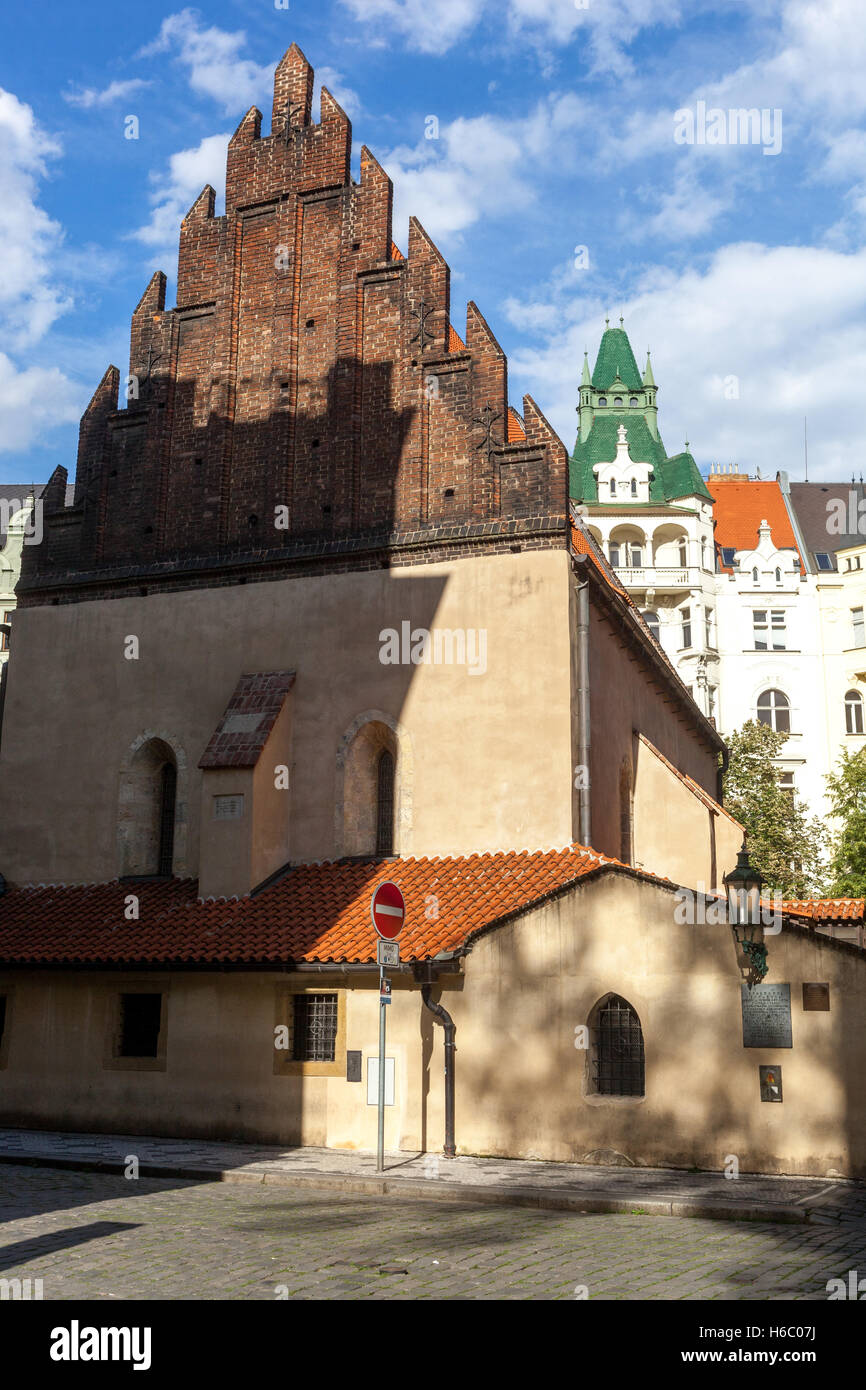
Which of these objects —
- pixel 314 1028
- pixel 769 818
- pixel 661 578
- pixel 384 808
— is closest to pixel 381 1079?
pixel 314 1028

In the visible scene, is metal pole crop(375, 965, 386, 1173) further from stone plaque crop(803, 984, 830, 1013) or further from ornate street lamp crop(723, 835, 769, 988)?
stone plaque crop(803, 984, 830, 1013)

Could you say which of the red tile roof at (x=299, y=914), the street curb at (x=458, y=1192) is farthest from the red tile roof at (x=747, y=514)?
the street curb at (x=458, y=1192)

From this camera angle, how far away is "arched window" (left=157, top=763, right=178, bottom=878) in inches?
801

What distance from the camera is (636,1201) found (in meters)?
11.3

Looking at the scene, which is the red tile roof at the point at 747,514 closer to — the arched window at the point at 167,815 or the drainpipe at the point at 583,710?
the drainpipe at the point at 583,710

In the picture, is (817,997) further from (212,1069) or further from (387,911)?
(212,1069)

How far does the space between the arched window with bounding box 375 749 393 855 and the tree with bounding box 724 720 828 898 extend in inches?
907

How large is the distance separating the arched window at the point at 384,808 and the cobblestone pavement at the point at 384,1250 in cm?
746

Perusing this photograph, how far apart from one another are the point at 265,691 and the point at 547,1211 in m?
9.98

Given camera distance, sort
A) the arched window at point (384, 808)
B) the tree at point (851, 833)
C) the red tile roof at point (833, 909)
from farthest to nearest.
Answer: the tree at point (851, 833), the red tile roof at point (833, 909), the arched window at point (384, 808)

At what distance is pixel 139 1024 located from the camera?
1769 centimetres

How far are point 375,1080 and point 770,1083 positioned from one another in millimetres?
4901

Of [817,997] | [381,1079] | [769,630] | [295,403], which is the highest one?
[769,630]

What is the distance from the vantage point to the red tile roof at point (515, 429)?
19241 millimetres
